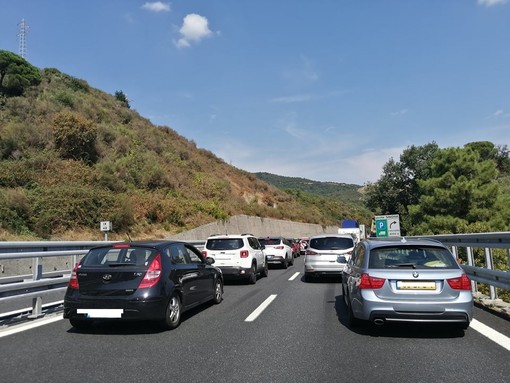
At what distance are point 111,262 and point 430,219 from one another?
28468 mm

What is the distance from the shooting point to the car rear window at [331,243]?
15.6 m

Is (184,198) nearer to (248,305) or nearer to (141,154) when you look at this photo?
(141,154)

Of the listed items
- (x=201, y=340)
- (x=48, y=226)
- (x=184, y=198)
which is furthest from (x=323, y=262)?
(x=184, y=198)

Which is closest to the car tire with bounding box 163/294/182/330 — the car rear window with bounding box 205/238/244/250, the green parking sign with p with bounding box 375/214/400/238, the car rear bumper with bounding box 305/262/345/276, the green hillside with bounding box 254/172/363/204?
the car rear window with bounding box 205/238/244/250

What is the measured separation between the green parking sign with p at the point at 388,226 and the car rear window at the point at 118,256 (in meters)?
30.5

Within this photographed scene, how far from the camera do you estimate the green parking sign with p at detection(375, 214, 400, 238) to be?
1406 inches

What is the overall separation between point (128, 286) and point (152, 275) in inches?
15.9

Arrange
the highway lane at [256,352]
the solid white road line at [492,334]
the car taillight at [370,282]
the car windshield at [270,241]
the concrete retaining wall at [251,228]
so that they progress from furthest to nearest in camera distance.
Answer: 1. the concrete retaining wall at [251,228]
2. the car windshield at [270,241]
3. the car taillight at [370,282]
4. the solid white road line at [492,334]
5. the highway lane at [256,352]

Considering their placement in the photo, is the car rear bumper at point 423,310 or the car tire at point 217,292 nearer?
the car rear bumper at point 423,310

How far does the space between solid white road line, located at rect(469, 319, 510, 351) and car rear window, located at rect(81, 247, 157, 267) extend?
5.36 meters

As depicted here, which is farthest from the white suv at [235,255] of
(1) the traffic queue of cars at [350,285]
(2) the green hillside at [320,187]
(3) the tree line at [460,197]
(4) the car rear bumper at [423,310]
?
(2) the green hillside at [320,187]

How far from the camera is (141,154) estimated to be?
4056cm

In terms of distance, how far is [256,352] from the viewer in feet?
19.8

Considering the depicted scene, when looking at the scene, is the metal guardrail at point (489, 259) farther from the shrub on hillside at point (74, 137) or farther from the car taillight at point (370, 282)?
the shrub on hillside at point (74, 137)
